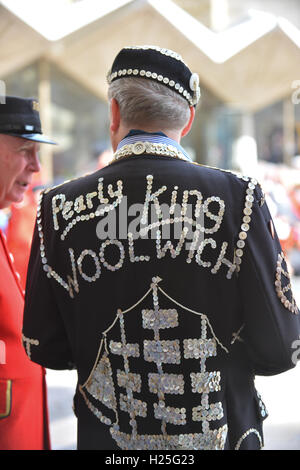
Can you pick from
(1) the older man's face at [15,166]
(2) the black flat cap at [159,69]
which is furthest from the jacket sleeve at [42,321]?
(1) the older man's face at [15,166]

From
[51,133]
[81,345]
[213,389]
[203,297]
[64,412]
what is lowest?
[64,412]

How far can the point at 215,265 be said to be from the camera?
1.28 m

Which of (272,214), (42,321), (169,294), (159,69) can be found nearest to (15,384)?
(42,321)

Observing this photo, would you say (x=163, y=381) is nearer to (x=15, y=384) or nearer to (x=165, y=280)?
(x=165, y=280)

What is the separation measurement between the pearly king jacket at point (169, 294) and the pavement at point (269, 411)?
192cm

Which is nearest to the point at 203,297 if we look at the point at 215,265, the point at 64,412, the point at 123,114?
the point at 215,265

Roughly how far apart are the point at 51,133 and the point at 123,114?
8544 millimetres

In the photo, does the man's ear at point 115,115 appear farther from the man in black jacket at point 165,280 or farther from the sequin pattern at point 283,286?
the sequin pattern at point 283,286

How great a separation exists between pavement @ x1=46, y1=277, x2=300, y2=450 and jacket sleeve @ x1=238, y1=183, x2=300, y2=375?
206 cm

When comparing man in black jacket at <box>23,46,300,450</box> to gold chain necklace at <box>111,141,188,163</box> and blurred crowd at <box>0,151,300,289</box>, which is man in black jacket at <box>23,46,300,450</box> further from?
blurred crowd at <box>0,151,300,289</box>

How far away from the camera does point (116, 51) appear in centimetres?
955

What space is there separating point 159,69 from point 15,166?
99 cm
